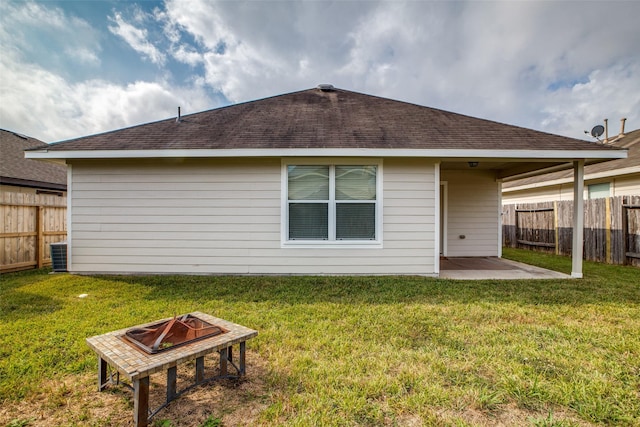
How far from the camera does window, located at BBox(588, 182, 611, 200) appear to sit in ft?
32.7

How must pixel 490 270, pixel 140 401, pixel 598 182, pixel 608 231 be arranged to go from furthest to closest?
pixel 598 182
pixel 608 231
pixel 490 270
pixel 140 401

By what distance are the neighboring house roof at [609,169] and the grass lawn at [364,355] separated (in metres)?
5.90

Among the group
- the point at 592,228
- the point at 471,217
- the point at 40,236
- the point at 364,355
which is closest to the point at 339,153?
the point at 364,355

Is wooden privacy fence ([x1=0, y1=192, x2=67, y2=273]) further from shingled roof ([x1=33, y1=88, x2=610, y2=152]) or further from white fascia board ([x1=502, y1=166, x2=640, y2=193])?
white fascia board ([x1=502, y1=166, x2=640, y2=193])

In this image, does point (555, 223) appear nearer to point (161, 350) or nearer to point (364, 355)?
point (364, 355)

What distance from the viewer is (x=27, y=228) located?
7.02 m

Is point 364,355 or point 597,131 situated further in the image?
point 597,131

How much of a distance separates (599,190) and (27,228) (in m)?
17.4

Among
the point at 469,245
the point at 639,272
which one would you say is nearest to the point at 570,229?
the point at 639,272

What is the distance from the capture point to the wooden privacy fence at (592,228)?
24.8 feet

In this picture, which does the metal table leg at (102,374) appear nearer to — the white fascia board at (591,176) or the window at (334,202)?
the window at (334,202)

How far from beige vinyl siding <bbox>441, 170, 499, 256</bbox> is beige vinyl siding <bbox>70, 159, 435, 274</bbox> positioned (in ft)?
10.6

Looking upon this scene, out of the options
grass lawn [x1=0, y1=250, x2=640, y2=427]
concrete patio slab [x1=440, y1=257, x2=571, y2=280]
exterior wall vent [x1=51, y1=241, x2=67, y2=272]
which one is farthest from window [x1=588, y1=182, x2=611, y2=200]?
exterior wall vent [x1=51, y1=241, x2=67, y2=272]

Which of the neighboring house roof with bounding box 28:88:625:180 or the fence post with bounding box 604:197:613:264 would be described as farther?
the fence post with bounding box 604:197:613:264
